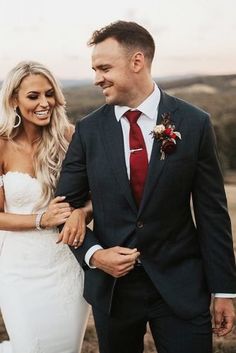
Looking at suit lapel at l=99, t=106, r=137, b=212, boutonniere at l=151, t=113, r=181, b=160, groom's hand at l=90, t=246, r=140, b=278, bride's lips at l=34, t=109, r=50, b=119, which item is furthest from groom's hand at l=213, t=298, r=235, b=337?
bride's lips at l=34, t=109, r=50, b=119

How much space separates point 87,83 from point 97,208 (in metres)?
2.60

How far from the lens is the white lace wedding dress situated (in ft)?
9.06

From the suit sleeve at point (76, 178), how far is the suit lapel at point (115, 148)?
0.10m

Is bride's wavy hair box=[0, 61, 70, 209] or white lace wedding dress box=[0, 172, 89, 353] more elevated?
bride's wavy hair box=[0, 61, 70, 209]

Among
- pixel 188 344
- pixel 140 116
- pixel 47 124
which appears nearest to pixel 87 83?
pixel 47 124

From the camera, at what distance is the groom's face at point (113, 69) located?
2.24m

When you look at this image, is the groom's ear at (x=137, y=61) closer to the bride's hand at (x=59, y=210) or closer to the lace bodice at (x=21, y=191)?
the bride's hand at (x=59, y=210)

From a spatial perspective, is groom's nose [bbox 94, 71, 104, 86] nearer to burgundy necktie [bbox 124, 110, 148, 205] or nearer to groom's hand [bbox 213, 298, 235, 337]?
burgundy necktie [bbox 124, 110, 148, 205]

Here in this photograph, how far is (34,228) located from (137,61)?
936 millimetres

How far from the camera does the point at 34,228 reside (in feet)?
9.09

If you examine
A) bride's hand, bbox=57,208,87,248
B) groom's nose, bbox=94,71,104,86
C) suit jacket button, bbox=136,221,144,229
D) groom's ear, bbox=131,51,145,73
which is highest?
groom's ear, bbox=131,51,145,73

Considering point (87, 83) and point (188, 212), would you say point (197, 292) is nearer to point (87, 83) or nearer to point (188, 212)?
point (188, 212)

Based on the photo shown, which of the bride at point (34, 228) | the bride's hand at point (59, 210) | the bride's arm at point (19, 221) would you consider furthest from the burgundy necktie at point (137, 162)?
the bride at point (34, 228)

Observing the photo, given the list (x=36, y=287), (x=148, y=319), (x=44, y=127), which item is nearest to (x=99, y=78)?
(x=44, y=127)
